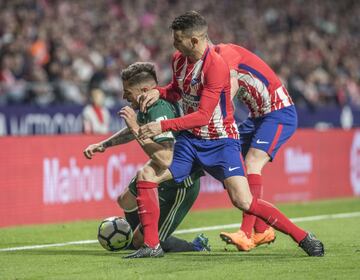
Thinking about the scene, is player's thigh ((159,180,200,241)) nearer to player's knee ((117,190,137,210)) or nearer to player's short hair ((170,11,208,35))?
player's knee ((117,190,137,210))

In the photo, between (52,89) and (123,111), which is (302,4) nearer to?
(52,89)

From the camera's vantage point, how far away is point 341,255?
944cm

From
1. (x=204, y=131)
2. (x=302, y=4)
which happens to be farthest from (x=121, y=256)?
(x=302, y=4)

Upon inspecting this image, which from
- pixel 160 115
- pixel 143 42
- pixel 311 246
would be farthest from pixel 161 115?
pixel 143 42

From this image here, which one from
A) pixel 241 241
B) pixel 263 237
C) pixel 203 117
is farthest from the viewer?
pixel 263 237

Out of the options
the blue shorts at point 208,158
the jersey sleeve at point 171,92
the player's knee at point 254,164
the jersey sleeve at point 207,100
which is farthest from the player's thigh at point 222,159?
the player's knee at point 254,164

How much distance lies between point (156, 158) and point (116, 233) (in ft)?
3.28

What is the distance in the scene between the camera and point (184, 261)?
8984 millimetres

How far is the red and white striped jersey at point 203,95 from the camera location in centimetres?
873

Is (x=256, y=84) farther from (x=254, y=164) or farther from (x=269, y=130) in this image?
(x=254, y=164)

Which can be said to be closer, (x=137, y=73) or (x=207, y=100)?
(x=207, y=100)

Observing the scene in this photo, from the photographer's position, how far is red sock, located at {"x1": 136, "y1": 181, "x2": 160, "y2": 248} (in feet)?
29.6

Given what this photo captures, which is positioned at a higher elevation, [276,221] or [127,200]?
[127,200]

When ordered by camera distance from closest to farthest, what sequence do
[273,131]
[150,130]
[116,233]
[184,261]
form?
1. [150,130]
2. [184,261]
3. [116,233]
4. [273,131]
